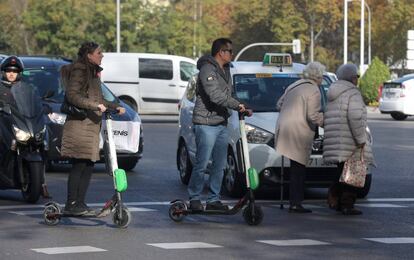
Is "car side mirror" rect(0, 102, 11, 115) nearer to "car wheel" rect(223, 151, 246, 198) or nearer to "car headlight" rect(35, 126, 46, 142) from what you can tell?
"car headlight" rect(35, 126, 46, 142)

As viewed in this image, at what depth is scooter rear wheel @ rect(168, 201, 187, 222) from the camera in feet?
40.5

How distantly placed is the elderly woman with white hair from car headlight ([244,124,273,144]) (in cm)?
115

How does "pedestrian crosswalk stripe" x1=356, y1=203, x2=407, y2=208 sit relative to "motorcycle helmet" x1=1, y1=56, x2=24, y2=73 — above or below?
below

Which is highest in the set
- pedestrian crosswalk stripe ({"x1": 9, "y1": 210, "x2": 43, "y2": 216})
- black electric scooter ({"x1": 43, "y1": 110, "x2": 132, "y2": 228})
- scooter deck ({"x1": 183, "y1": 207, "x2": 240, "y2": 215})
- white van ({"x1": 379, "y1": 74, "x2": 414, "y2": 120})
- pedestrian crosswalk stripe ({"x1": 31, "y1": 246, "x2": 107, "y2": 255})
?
black electric scooter ({"x1": 43, "y1": 110, "x2": 132, "y2": 228})

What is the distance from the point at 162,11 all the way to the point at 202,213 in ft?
211

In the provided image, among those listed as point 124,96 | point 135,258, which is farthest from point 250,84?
point 124,96

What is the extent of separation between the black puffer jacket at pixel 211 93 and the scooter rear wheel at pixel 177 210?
83 cm

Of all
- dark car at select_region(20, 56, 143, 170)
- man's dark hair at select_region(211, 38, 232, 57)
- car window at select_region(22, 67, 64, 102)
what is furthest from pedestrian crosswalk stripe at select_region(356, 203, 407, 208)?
car window at select_region(22, 67, 64, 102)

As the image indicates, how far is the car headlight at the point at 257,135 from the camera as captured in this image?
1473cm

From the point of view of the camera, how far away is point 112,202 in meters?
11.8

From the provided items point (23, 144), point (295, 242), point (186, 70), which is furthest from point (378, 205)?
point (186, 70)

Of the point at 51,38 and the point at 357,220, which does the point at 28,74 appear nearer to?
the point at 357,220

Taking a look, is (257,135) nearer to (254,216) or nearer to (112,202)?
(254,216)

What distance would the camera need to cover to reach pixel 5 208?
13781 millimetres
